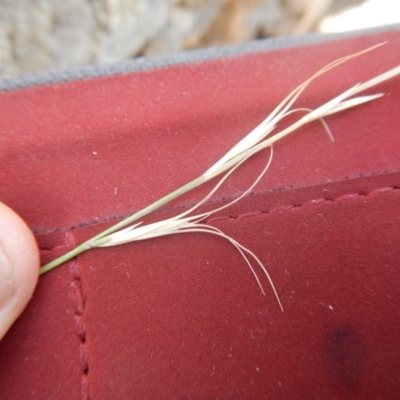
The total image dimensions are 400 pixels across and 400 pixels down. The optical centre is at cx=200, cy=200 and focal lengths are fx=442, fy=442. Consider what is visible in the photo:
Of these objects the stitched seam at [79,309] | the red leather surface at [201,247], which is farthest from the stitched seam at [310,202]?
the stitched seam at [79,309]

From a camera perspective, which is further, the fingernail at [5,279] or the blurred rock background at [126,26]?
the blurred rock background at [126,26]

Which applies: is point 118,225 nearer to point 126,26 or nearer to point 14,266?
point 14,266

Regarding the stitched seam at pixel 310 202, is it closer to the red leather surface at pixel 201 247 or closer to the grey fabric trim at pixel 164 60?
the red leather surface at pixel 201 247

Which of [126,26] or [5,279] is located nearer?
[5,279]

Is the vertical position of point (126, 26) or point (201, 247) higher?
point (126, 26)

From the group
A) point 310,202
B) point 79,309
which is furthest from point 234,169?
point 79,309

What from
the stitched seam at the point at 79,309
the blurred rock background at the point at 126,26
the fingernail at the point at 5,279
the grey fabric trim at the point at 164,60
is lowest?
the stitched seam at the point at 79,309
